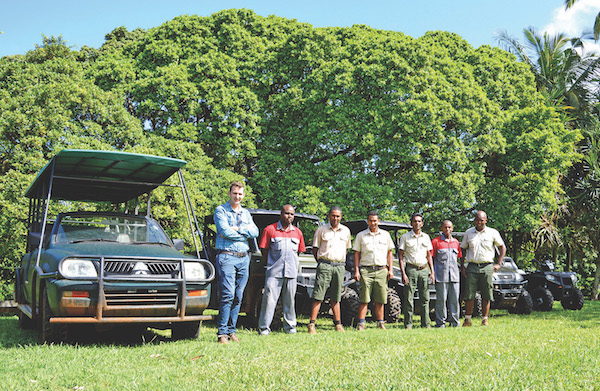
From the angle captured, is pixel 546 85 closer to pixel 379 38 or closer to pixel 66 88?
pixel 379 38

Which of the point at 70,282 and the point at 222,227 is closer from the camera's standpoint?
the point at 70,282

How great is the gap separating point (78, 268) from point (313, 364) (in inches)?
114

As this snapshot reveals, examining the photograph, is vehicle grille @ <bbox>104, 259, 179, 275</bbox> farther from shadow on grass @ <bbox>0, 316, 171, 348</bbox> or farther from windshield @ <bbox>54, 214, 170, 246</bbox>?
windshield @ <bbox>54, 214, 170, 246</bbox>

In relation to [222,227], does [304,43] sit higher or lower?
higher

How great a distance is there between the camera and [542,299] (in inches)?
564

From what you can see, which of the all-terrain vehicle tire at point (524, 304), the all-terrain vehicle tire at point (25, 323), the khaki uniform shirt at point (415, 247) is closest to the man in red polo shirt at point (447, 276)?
the khaki uniform shirt at point (415, 247)

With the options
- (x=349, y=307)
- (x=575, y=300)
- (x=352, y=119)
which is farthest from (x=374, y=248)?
(x=352, y=119)

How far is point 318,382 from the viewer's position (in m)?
4.28

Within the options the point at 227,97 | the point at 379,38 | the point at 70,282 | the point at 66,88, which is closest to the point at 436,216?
the point at 379,38

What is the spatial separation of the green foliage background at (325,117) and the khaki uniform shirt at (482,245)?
351 inches

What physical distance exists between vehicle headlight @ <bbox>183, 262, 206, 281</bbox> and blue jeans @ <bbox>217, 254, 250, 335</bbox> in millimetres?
228

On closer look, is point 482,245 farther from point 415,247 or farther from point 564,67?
point 564,67

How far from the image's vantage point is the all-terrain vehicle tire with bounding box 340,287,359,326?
932 cm

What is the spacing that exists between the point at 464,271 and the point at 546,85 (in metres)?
22.7
